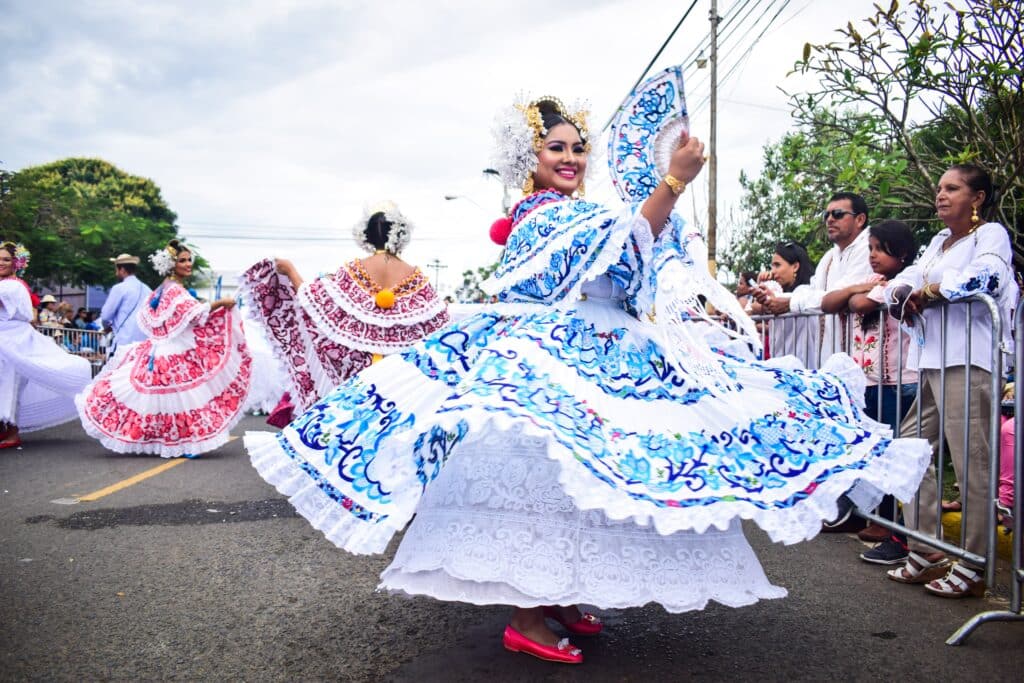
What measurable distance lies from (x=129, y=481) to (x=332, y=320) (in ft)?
7.60

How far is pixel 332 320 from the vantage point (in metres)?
5.84

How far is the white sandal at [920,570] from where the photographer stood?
13.1 ft

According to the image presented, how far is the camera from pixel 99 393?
803 cm

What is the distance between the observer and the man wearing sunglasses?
5.16 metres

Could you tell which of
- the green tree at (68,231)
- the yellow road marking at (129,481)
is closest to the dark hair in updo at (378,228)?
the yellow road marking at (129,481)

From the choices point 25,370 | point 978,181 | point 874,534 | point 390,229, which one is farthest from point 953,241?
point 25,370

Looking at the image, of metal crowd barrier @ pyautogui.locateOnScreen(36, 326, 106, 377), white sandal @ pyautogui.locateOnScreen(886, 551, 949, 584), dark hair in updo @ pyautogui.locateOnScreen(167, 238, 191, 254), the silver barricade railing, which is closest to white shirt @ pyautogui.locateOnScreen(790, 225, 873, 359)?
white sandal @ pyautogui.locateOnScreen(886, 551, 949, 584)

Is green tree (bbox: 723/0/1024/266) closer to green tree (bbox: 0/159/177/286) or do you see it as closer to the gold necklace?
the gold necklace

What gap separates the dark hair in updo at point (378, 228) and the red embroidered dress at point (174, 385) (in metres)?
2.94

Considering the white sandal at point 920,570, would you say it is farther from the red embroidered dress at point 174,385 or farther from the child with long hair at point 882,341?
the red embroidered dress at point 174,385

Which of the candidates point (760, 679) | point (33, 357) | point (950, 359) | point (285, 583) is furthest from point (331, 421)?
point (33, 357)

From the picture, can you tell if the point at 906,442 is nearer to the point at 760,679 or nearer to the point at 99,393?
the point at 760,679

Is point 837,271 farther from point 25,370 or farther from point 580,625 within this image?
point 25,370

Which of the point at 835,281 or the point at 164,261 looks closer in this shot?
the point at 835,281
